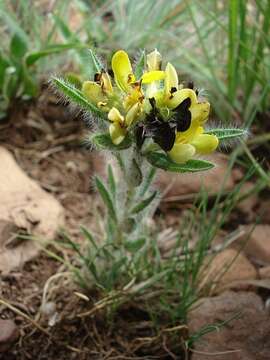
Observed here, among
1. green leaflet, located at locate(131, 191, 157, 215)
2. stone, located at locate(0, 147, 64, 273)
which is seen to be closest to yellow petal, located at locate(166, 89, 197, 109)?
green leaflet, located at locate(131, 191, 157, 215)

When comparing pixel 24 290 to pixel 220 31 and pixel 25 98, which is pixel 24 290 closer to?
pixel 25 98

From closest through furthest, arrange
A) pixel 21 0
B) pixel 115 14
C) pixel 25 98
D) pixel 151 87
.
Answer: pixel 151 87 < pixel 25 98 < pixel 21 0 < pixel 115 14

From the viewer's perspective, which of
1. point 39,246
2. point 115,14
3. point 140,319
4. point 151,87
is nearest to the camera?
point 151,87

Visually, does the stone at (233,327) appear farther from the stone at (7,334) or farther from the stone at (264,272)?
the stone at (7,334)

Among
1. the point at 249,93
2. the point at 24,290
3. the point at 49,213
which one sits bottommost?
the point at 24,290

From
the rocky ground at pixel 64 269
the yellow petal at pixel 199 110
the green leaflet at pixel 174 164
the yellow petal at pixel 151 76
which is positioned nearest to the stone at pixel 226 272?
the rocky ground at pixel 64 269

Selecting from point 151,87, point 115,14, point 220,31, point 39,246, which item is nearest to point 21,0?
point 115,14
